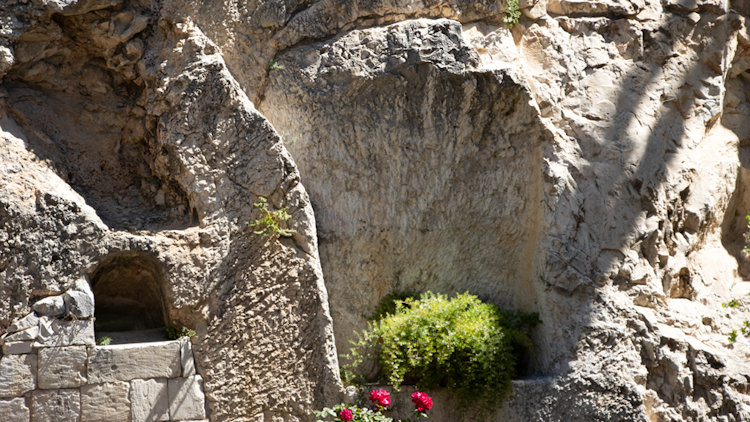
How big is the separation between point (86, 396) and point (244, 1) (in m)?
3.43

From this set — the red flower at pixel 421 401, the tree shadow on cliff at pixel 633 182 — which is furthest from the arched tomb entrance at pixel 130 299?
the tree shadow on cliff at pixel 633 182

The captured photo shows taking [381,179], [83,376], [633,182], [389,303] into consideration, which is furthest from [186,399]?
[633,182]

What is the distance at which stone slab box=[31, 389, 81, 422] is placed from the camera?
15.9ft

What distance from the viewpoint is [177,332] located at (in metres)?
5.30

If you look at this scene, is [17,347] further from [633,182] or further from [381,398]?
[633,182]

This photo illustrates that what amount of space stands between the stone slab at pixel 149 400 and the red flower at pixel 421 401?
5.96 feet

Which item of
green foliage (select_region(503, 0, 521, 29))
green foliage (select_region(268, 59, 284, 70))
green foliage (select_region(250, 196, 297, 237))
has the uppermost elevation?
green foliage (select_region(503, 0, 521, 29))

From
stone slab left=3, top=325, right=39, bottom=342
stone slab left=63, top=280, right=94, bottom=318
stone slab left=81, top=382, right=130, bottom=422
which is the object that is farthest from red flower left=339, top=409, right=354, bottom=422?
stone slab left=3, top=325, right=39, bottom=342

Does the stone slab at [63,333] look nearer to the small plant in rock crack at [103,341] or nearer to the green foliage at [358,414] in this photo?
the small plant in rock crack at [103,341]

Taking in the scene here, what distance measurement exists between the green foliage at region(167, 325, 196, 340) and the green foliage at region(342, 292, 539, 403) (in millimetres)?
1311

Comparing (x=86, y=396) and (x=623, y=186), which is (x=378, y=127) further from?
(x=86, y=396)

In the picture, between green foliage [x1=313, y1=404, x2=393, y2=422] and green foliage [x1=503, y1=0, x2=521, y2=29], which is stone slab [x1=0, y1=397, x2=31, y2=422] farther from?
green foliage [x1=503, y1=0, x2=521, y2=29]

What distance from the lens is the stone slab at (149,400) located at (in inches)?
199

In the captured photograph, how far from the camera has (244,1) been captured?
20.2 ft
